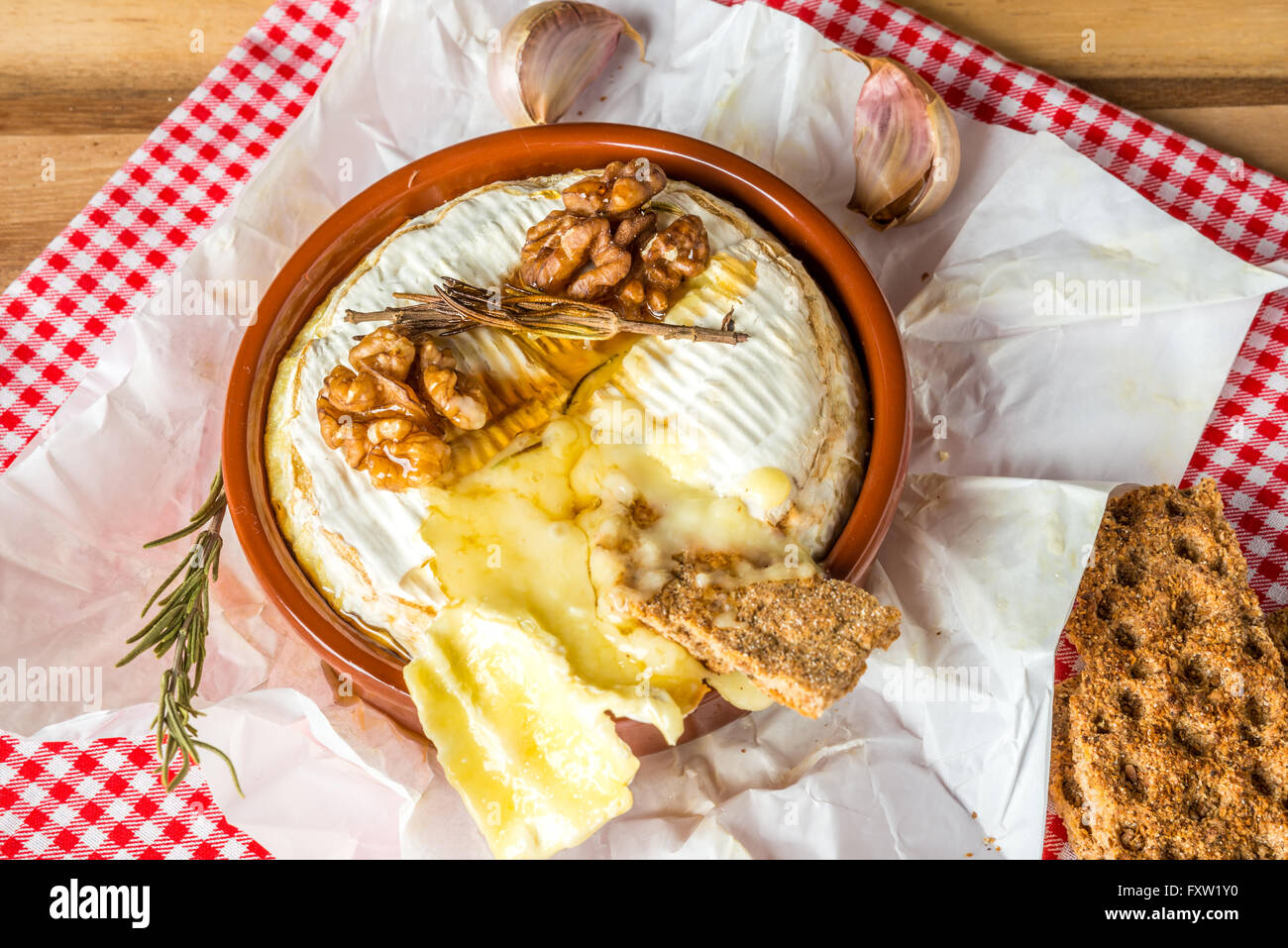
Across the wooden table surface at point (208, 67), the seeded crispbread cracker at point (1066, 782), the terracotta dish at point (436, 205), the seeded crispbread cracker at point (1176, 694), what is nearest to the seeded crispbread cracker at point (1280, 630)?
the seeded crispbread cracker at point (1176, 694)

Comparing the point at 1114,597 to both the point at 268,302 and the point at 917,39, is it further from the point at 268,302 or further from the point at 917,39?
the point at 268,302

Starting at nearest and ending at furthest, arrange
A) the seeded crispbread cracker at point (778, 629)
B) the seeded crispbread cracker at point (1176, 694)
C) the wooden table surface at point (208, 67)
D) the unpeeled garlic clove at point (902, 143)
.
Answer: the seeded crispbread cracker at point (778, 629)
the seeded crispbread cracker at point (1176, 694)
the unpeeled garlic clove at point (902, 143)
the wooden table surface at point (208, 67)

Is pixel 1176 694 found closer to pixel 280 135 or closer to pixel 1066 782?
pixel 1066 782

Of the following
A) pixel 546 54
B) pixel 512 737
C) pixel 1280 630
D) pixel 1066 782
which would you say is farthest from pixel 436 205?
pixel 1280 630

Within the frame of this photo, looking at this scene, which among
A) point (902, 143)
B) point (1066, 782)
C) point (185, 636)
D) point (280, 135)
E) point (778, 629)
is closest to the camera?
point (778, 629)

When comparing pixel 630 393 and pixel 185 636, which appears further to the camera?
pixel 185 636

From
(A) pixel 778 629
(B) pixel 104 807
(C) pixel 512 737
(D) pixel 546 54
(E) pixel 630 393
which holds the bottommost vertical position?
(B) pixel 104 807

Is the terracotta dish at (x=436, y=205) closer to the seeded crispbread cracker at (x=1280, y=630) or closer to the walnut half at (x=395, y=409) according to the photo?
the walnut half at (x=395, y=409)
